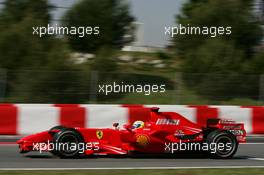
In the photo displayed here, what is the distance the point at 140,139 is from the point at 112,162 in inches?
23.2

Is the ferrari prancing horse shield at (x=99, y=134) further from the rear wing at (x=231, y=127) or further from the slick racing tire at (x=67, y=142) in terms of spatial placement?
the rear wing at (x=231, y=127)

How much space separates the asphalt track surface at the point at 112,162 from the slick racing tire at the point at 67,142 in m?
0.14

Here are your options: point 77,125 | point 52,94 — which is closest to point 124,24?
point 52,94

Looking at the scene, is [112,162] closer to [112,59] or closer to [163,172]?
[163,172]

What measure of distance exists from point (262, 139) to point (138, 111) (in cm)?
265

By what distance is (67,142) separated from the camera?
925 centimetres

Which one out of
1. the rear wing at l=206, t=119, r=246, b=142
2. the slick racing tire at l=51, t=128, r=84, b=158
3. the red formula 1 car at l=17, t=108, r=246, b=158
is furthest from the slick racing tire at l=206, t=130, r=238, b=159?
the slick racing tire at l=51, t=128, r=84, b=158

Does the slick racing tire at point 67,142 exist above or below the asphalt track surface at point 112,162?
above

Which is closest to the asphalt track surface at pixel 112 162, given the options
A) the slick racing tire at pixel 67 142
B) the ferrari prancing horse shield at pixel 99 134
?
the slick racing tire at pixel 67 142

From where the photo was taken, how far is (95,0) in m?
24.5

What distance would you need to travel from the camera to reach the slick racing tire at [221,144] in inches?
382

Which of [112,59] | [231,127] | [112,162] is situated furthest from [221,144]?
[112,59]

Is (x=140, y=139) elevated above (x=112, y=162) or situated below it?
above

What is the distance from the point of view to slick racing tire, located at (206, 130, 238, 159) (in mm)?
9703
